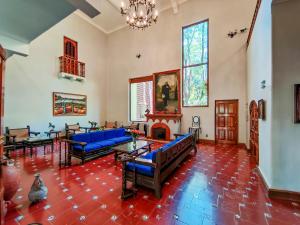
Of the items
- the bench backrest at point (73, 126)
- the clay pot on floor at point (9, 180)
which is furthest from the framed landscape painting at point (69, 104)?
the clay pot on floor at point (9, 180)

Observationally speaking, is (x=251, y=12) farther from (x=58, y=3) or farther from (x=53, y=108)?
(x=53, y=108)

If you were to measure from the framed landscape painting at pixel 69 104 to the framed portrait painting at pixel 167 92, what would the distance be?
441 cm

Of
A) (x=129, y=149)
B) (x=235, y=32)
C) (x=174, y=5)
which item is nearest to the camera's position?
(x=129, y=149)

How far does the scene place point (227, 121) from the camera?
22.1 ft

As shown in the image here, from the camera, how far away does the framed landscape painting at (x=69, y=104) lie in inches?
311

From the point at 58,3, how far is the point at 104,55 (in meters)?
9.12

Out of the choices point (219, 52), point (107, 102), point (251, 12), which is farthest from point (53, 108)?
point (251, 12)

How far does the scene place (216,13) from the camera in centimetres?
708

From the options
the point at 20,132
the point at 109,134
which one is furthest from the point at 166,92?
the point at 20,132

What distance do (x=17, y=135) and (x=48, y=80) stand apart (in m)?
2.99

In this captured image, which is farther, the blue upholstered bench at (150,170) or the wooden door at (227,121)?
the wooden door at (227,121)

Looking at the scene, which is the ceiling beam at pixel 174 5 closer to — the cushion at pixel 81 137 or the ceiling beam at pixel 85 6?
the ceiling beam at pixel 85 6

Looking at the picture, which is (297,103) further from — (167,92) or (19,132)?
(19,132)

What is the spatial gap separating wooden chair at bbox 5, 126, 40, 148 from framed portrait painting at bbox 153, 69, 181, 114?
602 centimetres
